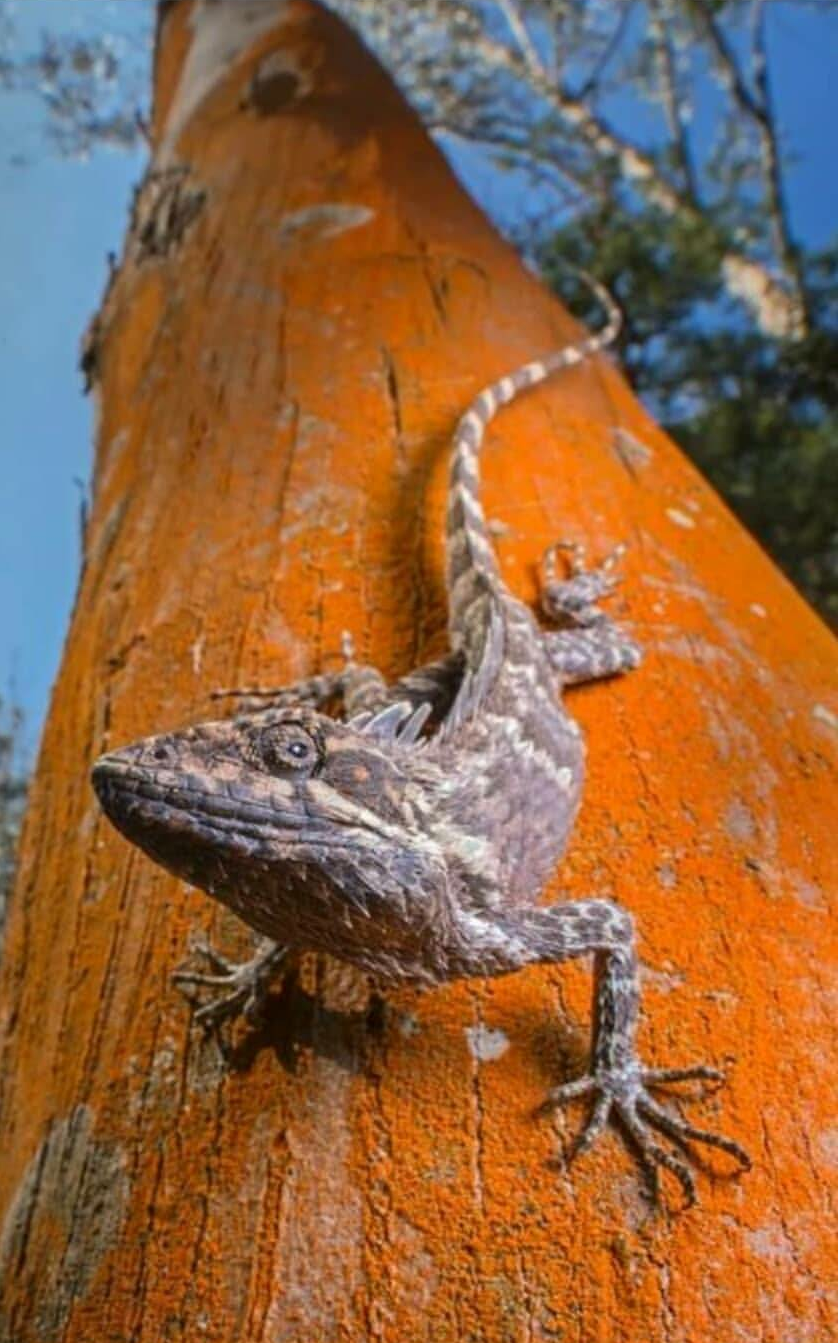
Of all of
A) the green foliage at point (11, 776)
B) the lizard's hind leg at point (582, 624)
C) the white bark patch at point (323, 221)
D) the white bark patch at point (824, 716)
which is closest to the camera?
the white bark patch at point (824, 716)

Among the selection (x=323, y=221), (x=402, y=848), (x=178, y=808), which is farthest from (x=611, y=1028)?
(x=323, y=221)

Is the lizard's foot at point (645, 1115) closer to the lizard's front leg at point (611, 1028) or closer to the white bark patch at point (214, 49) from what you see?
the lizard's front leg at point (611, 1028)

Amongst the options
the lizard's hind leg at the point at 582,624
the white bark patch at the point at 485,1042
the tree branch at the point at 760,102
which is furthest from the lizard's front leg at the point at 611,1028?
the tree branch at the point at 760,102

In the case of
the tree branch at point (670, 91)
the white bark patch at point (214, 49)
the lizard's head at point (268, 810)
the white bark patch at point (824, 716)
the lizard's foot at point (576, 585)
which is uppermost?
the tree branch at point (670, 91)

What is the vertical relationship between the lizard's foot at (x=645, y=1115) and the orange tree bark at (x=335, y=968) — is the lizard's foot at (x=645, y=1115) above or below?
below

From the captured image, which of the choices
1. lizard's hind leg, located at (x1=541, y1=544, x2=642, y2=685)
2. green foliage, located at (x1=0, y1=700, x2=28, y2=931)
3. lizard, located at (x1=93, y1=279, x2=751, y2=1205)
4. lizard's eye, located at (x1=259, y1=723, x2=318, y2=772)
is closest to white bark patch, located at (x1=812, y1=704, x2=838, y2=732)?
lizard's hind leg, located at (x1=541, y1=544, x2=642, y2=685)

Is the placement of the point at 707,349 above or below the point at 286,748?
above

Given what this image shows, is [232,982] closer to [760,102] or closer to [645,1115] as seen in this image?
[645,1115]
